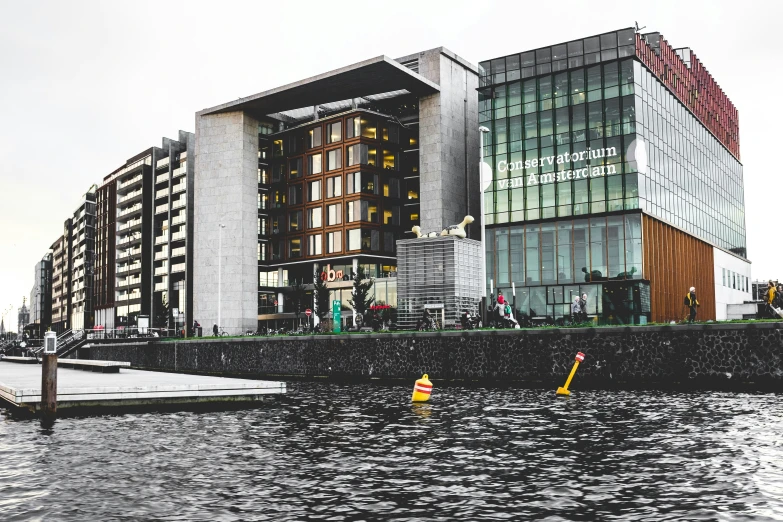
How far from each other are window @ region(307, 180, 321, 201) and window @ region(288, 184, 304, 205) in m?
1.91

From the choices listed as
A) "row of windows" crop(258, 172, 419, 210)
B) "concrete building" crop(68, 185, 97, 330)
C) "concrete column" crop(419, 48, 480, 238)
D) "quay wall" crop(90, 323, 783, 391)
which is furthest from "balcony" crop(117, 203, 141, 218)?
"quay wall" crop(90, 323, 783, 391)

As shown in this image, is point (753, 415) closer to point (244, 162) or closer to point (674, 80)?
point (674, 80)

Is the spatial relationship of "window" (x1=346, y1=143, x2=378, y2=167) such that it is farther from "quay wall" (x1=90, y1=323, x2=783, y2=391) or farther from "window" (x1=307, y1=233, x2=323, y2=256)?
"quay wall" (x1=90, y1=323, x2=783, y2=391)

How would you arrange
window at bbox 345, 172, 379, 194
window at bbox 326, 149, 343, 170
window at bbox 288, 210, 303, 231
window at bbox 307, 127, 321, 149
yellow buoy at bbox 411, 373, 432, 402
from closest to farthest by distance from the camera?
yellow buoy at bbox 411, 373, 432, 402
window at bbox 345, 172, 379, 194
window at bbox 326, 149, 343, 170
window at bbox 307, 127, 321, 149
window at bbox 288, 210, 303, 231

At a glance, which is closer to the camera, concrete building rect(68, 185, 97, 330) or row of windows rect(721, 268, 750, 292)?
row of windows rect(721, 268, 750, 292)

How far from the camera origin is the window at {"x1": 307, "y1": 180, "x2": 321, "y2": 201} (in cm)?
9100

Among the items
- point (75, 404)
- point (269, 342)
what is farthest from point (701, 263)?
point (75, 404)

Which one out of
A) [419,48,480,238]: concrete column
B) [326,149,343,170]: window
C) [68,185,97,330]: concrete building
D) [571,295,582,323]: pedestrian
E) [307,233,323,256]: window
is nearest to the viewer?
[571,295,582,323]: pedestrian

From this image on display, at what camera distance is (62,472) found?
41.8 ft

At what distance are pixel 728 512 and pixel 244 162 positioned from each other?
8172cm

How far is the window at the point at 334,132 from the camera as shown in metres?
88.7

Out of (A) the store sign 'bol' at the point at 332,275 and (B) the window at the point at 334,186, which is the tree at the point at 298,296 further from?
(B) the window at the point at 334,186

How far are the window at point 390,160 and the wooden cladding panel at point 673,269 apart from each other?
33912mm

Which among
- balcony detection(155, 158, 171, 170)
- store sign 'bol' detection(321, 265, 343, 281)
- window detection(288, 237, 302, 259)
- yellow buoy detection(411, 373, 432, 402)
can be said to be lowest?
yellow buoy detection(411, 373, 432, 402)
